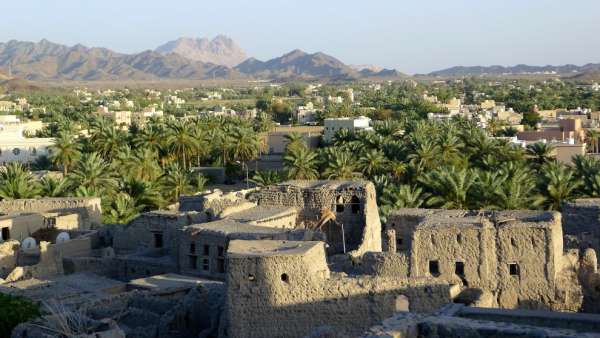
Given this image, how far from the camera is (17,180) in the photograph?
115 ft

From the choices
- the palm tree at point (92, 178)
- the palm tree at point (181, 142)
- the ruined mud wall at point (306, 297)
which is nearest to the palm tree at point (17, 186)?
the palm tree at point (92, 178)

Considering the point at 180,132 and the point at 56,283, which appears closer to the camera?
the point at 56,283

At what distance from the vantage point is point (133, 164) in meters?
41.9

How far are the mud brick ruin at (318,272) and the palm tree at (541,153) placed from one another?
2124cm

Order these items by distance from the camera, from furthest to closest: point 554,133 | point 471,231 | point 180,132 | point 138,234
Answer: point 554,133 < point 180,132 < point 138,234 < point 471,231

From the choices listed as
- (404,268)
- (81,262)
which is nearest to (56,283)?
(81,262)

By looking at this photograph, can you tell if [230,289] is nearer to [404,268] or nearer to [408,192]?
[404,268]

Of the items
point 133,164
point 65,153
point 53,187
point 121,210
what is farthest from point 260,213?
point 65,153

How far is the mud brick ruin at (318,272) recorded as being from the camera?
15.6m

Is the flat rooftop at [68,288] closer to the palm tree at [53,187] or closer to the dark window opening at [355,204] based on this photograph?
the dark window opening at [355,204]

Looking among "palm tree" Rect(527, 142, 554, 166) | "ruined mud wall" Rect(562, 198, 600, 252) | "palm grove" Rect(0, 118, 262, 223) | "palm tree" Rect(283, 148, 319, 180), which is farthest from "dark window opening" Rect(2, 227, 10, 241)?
"palm tree" Rect(527, 142, 554, 166)

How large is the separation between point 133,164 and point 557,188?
1984cm

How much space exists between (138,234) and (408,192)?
374 inches

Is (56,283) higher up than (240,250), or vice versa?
(240,250)
